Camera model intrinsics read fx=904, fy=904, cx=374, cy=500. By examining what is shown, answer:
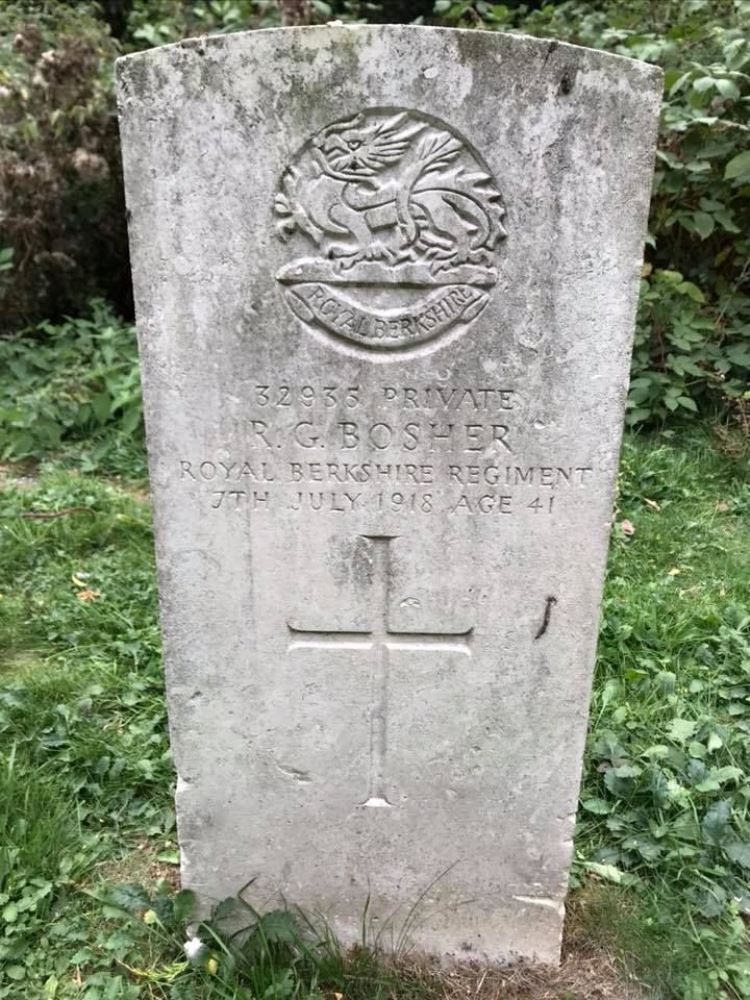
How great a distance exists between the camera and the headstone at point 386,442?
170cm

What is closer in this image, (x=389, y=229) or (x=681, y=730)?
(x=389, y=229)

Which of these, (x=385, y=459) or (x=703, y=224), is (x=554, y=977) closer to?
(x=385, y=459)

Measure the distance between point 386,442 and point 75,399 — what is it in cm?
423

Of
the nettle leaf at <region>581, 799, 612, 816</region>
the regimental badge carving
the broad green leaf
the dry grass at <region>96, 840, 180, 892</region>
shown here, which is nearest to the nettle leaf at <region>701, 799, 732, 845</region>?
the nettle leaf at <region>581, 799, 612, 816</region>

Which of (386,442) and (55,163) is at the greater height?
(55,163)

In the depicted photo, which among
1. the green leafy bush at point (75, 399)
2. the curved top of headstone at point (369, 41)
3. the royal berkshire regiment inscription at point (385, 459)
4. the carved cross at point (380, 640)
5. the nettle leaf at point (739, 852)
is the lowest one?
the nettle leaf at point (739, 852)

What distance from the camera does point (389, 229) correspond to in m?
1.78

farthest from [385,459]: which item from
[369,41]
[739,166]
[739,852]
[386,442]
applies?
[739,166]

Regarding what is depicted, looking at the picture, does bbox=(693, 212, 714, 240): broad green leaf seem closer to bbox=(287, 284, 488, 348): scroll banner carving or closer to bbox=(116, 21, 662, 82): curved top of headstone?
bbox=(116, 21, 662, 82): curved top of headstone

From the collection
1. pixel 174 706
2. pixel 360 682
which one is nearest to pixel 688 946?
pixel 360 682

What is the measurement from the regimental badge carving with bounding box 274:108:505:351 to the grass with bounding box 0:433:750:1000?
1.57m

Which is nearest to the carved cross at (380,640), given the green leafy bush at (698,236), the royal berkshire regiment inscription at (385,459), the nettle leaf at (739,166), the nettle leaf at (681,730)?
the royal berkshire regiment inscription at (385,459)

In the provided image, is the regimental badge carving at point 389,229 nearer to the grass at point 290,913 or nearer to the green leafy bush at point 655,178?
the grass at point 290,913

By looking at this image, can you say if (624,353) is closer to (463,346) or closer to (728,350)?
(463,346)
